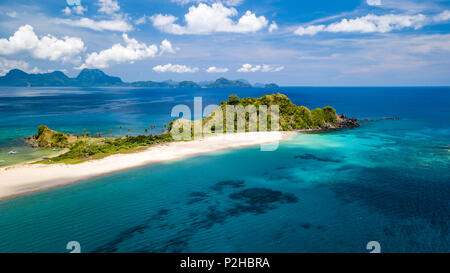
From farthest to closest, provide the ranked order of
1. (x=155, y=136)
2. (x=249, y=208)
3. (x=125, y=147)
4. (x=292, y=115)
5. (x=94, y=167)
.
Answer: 1. (x=292, y=115)
2. (x=155, y=136)
3. (x=125, y=147)
4. (x=94, y=167)
5. (x=249, y=208)

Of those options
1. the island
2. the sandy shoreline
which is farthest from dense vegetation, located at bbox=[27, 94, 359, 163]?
the sandy shoreline

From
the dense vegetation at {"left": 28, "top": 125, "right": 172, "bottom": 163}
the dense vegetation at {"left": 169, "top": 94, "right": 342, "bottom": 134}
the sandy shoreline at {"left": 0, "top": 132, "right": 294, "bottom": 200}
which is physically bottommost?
the sandy shoreline at {"left": 0, "top": 132, "right": 294, "bottom": 200}

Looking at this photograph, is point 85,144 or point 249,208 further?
point 85,144

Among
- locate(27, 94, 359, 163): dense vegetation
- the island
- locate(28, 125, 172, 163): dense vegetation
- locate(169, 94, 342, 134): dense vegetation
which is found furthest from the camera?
locate(169, 94, 342, 134): dense vegetation

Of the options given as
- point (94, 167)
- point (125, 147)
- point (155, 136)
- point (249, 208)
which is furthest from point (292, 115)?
point (94, 167)

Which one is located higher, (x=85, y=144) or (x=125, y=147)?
(x=85, y=144)

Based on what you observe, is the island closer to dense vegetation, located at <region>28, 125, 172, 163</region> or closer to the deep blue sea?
dense vegetation, located at <region>28, 125, 172, 163</region>

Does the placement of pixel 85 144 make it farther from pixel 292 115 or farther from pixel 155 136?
pixel 292 115

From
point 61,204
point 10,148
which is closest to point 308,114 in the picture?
point 61,204
